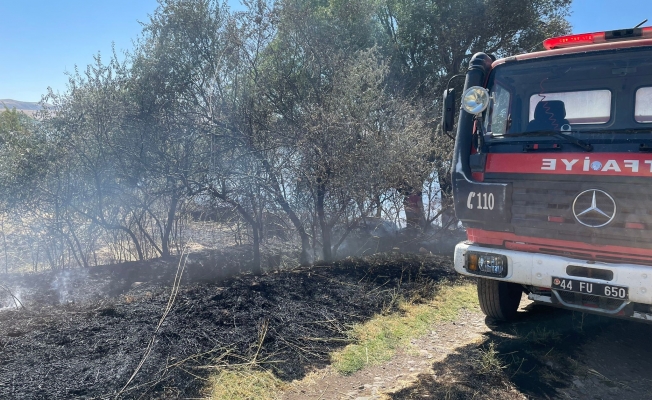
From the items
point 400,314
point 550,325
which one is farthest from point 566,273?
point 400,314

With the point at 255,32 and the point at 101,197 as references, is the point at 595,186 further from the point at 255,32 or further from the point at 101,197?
the point at 101,197

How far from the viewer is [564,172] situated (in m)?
3.76

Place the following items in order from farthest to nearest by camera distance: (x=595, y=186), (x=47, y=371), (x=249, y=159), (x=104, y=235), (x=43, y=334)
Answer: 1. (x=104, y=235)
2. (x=249, y=159)
3. (x=43, y=334)
4. (x=595, y=186)
5. (x=47, y=371)

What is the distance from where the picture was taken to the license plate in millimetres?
3486

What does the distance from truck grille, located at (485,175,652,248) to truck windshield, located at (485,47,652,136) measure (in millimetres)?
484

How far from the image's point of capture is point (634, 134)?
367 centimetres

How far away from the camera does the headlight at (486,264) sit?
4.00m

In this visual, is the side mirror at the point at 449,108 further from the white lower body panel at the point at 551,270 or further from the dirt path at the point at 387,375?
the dirt path at the point at 387,375

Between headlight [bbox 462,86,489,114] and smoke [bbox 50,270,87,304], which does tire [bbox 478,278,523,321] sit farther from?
smoke [bbox 50,270,87,304]

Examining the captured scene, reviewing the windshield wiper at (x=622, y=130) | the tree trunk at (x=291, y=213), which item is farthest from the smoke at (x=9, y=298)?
the windshield wiper at (x=622, y=130)

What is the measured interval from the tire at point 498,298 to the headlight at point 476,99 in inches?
67.7

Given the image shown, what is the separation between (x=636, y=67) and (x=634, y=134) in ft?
1.96

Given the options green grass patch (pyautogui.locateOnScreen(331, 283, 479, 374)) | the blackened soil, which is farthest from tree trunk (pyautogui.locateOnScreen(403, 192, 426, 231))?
green grass patch (pyautogui.locateOnScreen(331, 283, 479, 374))

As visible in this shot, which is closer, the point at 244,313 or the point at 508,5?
the point at 244,313
